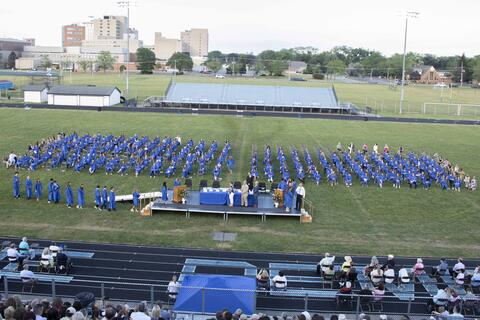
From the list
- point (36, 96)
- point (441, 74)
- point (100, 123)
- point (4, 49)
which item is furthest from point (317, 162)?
point (4, 49)

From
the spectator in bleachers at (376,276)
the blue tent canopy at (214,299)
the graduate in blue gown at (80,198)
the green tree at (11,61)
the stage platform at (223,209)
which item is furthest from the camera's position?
the green tree at (11,61)

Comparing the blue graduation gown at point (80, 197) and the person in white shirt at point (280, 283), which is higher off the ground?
the blue graduation gown at point (80, 197)

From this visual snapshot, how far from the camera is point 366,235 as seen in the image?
1923 cm

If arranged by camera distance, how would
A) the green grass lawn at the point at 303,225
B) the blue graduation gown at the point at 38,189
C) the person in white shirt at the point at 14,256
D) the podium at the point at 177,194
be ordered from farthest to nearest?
1. the blue graduation gown at the point at 38,189
2. the podium at the point at 177,194
3. the green grass lawn at the point at 303,225
4. the person in white shirt at the point at 14,256

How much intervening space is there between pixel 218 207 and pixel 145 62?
10964 cm

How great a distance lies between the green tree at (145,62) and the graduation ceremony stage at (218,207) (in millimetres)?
102885

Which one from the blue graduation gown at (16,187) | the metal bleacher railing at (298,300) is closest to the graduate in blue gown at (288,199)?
the metal bleacher railing at (298,300)

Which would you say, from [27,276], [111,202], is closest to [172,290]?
[27,276]

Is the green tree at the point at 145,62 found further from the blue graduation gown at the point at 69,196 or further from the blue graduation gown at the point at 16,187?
the blue graduation gown at the point at 69,196

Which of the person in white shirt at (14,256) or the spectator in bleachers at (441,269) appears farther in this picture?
the spectator in bleachers at (441,269)

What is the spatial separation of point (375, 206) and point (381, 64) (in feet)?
405

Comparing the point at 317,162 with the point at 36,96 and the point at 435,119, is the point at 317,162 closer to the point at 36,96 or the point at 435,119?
the point at 435,119

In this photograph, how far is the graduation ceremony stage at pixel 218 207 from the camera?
20750 millimetres

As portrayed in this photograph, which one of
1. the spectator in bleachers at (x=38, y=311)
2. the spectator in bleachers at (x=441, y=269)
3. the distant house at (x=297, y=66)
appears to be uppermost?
the distant house at (x=297, y=66)
